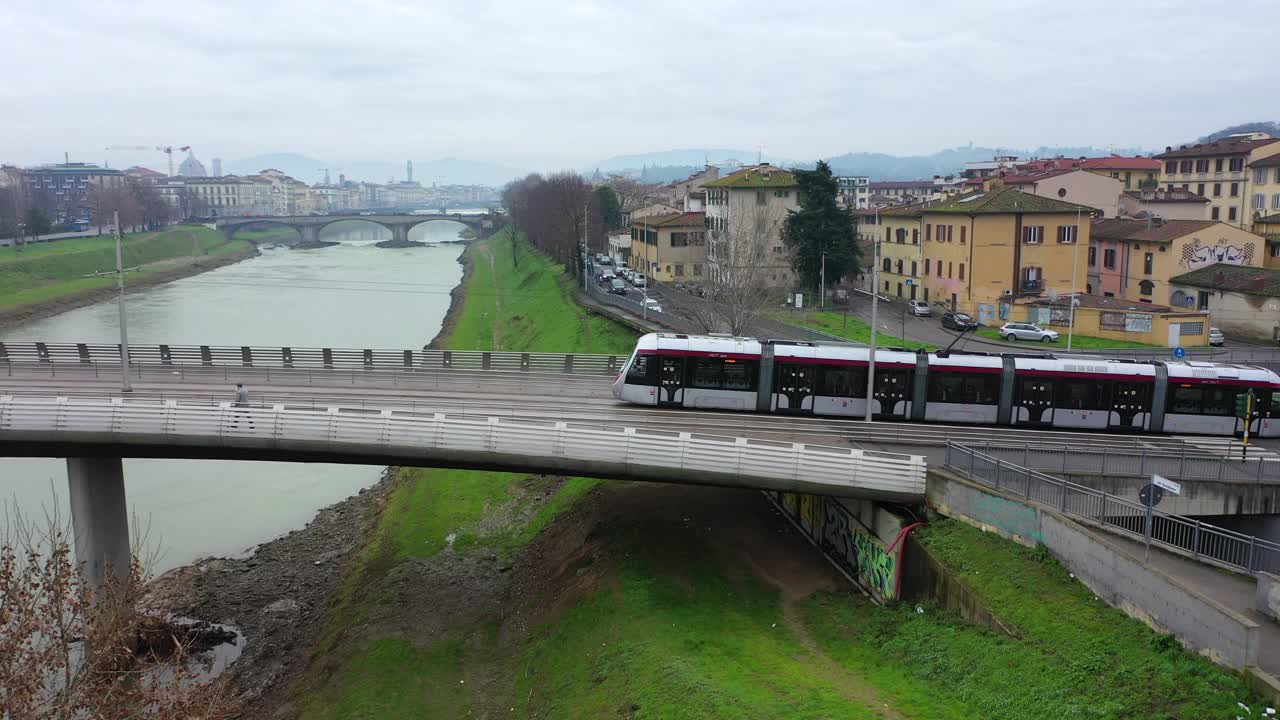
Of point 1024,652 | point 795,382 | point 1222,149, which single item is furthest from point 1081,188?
point 1024,652

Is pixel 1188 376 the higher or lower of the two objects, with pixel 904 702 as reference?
higher

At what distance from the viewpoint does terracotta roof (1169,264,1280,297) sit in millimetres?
50781

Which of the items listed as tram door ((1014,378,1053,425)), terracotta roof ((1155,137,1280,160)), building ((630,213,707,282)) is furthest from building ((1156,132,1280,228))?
tram door ((1014,378,1053,425))

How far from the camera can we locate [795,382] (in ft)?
102

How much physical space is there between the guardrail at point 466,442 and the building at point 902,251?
47155 mm

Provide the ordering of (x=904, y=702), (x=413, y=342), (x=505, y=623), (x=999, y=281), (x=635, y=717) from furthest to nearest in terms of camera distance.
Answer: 1. (x=413, y=342)
2. (x=999, y=281)
3. (x=505, y=623)
4. (x=635, y=717)
5. (x=904, y=702)

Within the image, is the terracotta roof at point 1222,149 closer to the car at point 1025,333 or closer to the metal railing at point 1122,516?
the car at point 1025,333

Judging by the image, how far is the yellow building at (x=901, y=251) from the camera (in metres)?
69.8

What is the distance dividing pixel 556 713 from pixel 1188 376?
856 inches

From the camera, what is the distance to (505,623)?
27.4m

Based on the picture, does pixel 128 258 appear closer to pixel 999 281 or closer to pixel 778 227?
pixel 778 227

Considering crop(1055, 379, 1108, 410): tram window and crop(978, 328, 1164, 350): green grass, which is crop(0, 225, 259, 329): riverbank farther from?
crop(1055, 379, 1108, 410): tram window

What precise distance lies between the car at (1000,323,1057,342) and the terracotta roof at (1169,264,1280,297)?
9521mm

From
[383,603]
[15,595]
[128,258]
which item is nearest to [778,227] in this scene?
[383,603]
